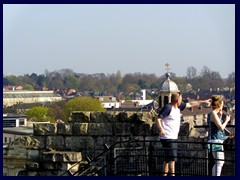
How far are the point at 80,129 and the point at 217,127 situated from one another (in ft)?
10.1

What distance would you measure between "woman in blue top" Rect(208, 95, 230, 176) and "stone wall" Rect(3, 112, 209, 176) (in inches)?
86.7

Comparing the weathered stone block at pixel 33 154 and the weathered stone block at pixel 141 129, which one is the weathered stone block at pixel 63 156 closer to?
the weathered stone block at pixel 33 154

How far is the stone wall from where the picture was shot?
1084cm

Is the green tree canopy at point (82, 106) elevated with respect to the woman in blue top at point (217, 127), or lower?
lower

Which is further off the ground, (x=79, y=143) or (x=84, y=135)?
(x=84, y=135)

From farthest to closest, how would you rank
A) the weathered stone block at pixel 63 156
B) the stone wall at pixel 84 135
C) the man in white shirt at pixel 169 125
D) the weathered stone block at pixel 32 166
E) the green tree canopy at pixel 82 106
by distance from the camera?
the green tree canopy at pixel 82 106 < the stone wall at pixel 84 135 < the weathered stone block at pixel 32 166 < the weathered stone block at pixel 63 156 < the man in white shirt at pixel 169 125

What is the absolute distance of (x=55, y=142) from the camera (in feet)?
36.5

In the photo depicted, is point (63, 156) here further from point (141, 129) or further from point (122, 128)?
point (141, 129)

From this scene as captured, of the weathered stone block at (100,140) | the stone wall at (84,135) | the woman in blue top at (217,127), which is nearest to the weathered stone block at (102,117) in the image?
the stone wall at (84,135)

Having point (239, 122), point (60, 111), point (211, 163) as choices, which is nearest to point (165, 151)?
point (211, 163)

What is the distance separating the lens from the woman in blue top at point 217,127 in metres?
8.38

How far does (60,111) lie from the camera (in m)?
110

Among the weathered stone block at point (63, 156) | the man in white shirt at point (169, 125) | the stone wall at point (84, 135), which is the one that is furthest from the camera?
the stone wall at point (84, 135)

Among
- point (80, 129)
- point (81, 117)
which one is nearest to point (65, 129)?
point (80, 129)
